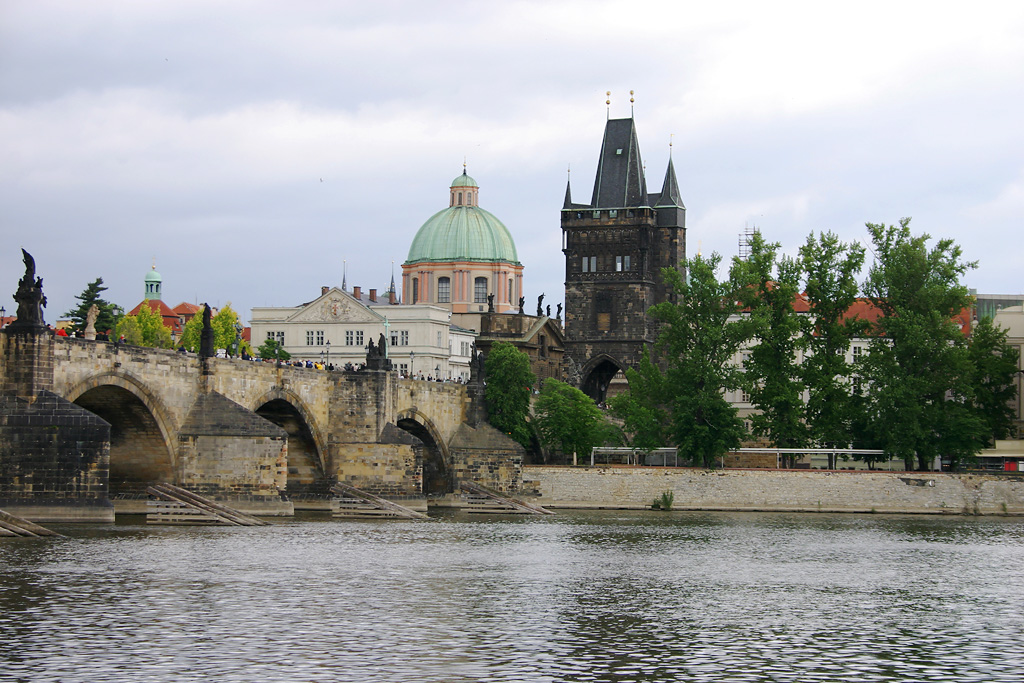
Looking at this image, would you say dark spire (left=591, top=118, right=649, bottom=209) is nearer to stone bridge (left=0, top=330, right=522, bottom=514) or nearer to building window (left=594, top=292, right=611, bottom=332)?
building window (left=594, top=292, right=611, bottom=332)

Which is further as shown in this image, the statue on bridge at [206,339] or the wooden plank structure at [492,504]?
the wooden plank structure at [492,504]

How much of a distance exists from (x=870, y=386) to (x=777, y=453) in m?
5.60

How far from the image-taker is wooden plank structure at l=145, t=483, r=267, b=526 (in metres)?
51.0

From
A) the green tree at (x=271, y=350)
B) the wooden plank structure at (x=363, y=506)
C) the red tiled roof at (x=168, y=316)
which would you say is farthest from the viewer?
the red tiled roof at (x=168, y=316)

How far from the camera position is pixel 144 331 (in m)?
116

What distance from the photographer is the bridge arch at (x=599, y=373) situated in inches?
4350

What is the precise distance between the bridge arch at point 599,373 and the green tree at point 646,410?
29.4 meters

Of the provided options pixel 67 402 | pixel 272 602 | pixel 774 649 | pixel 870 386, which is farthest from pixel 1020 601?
pixel 870 386

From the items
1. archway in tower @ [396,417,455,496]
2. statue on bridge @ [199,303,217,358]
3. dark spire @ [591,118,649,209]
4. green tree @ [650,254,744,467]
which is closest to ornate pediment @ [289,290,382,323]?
dark spire @ [591,118,649,209]

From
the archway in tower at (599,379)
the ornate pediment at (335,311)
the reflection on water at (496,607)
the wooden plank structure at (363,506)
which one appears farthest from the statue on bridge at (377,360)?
the ornate pediment at (335,311)

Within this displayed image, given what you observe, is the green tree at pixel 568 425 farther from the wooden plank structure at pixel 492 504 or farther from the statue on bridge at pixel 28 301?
the statue on bridge at pixel 28 301

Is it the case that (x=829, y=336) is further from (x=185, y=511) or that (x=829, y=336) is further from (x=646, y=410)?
(x=185, y=511)

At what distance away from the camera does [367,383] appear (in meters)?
66.9

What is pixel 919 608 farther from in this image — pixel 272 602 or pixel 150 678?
pixel 150 678
